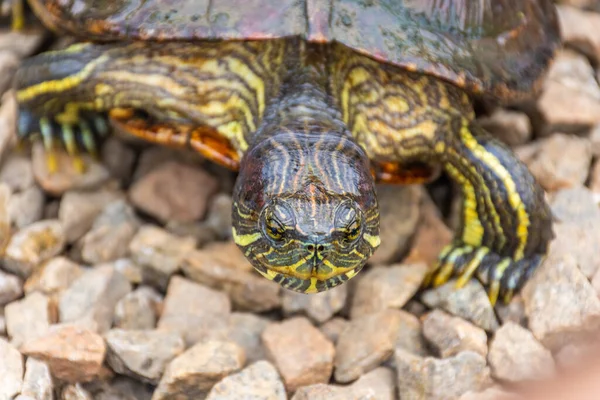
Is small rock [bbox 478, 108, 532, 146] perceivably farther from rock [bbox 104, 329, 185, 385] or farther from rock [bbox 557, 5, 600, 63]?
rock [bbox 104, 329, 185, 385]

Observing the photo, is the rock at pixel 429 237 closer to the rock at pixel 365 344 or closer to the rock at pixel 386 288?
the rock at pixel 386 288

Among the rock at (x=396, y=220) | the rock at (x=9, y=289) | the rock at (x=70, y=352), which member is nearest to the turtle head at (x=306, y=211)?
the rock at (x=396, y=220)

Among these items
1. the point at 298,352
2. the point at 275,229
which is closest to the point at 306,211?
the point at 275,229

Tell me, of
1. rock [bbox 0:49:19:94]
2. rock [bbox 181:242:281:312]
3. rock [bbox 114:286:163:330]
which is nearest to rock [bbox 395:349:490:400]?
rock [bbox 181:242:281:312]

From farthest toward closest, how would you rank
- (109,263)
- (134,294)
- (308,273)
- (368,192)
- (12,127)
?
(12,127), (109,263), (134,294), (368,192), (308,273)

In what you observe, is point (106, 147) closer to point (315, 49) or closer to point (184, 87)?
point (184, 87)

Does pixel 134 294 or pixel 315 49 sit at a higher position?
pixel 315 49

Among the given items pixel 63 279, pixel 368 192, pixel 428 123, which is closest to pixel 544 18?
pixel 428 123

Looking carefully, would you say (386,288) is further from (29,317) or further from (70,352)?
(29,317)
